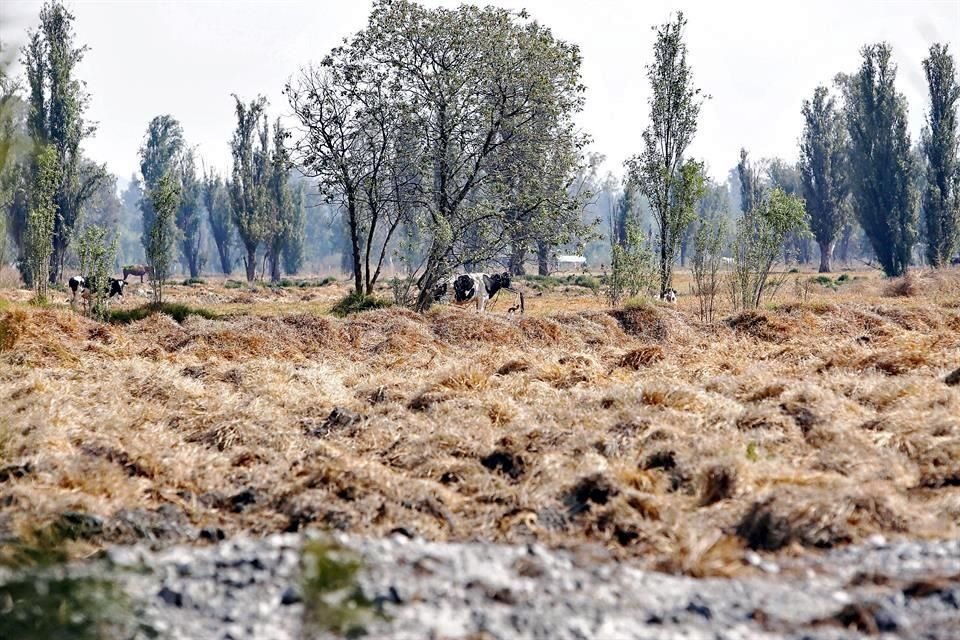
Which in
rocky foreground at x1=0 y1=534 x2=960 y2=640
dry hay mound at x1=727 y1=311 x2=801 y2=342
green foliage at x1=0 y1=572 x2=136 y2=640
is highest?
dry hay mound at x1=727 y1=311 x2=801 y2=342

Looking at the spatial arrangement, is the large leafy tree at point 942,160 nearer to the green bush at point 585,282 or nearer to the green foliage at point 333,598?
the green bush at point 585,282

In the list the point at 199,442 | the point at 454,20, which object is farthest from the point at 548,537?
the point at 454,20

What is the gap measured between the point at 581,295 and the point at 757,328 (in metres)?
15.2

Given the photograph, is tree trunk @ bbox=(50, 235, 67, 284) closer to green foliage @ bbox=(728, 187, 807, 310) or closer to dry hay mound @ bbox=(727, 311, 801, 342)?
green foliage @ bbox=(728, 187, 807, 310)

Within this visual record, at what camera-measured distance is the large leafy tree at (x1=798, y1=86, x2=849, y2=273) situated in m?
51.2

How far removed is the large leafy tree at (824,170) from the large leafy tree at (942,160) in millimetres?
9692

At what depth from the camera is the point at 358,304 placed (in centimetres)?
1980

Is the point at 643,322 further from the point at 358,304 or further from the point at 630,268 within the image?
the point at 358,304

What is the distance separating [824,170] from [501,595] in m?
50.7

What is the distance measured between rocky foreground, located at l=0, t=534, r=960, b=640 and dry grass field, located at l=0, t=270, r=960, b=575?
38cm

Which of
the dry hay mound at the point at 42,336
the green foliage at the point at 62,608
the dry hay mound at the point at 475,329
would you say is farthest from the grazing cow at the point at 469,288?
the green foliage at the point at 62,608

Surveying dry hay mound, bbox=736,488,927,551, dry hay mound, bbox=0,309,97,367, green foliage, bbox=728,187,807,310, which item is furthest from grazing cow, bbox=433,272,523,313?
dry hay mound, bbox=736,488,927,551

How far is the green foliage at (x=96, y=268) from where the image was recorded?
1634 cm

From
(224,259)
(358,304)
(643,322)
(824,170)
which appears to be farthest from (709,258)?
(224,259)
